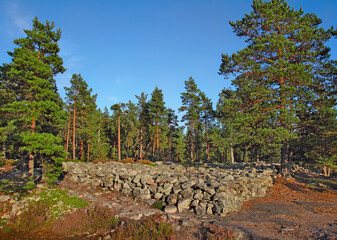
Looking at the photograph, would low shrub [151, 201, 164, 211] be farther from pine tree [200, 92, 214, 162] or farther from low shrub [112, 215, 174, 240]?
pine tree [200, 92, 214, 162]

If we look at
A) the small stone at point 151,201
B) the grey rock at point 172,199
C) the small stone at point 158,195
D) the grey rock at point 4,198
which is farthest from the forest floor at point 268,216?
the grey rock at point 4,198

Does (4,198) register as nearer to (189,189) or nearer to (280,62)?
(189,189)

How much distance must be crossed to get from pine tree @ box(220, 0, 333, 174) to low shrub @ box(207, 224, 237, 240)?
9.38 meters

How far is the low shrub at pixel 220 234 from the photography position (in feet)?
22.1

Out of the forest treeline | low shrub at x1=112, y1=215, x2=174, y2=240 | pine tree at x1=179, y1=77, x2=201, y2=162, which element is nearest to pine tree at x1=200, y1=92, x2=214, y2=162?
pine tree at x1=179, y1=77, x2=201, y2=162

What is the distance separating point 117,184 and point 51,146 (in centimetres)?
547

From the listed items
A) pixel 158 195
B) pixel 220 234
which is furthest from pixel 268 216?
pixel 158 195

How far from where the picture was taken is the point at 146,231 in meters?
7.47

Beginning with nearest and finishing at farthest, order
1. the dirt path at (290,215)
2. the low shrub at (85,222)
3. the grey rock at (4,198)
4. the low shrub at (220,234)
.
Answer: the low shrub at (220,234), the dirt path at (290,215), the low shrub at (85,222), the grey rock at (4,198)

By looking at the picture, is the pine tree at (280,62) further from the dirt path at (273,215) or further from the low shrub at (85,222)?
the low shrub at (85,222)

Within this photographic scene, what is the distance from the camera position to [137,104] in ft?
135

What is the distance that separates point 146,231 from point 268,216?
6003 mm

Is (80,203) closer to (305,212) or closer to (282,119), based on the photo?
(305,212)

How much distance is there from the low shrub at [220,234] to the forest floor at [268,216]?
35 centimetres
